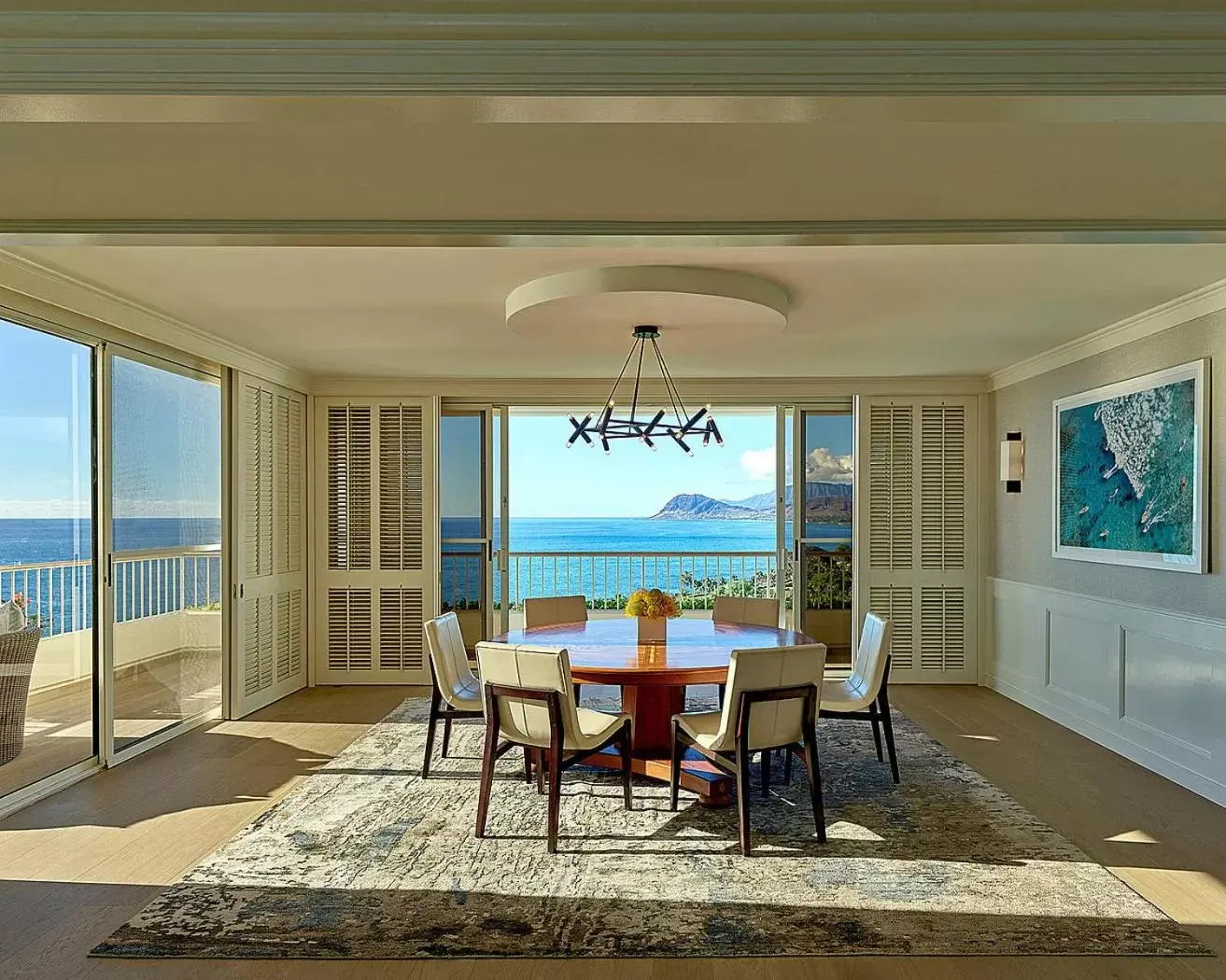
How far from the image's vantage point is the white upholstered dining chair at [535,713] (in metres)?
3.89

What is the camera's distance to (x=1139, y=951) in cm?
306

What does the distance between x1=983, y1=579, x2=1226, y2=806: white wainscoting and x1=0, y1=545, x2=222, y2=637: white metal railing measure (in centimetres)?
535

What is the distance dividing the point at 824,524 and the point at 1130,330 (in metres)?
3.14

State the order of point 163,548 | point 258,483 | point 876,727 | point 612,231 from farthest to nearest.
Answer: point 258,483, point 163,548, point 876,727, point 612,231

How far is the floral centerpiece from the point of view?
5.07 meters

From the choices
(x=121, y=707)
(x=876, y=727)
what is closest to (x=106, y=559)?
(x=121, y=707)

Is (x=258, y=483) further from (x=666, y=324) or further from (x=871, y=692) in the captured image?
(x=871, y=692)

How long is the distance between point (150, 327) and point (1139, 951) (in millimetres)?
5173

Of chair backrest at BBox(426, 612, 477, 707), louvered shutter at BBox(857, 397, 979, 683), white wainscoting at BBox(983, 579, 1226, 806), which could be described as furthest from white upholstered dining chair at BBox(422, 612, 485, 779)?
louvered shutter at BBox(857, 397, 979, 683)

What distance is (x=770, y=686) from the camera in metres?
3.95

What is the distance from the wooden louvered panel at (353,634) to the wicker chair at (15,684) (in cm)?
349

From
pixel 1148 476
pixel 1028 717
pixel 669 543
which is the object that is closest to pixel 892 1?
pixel 1148 476

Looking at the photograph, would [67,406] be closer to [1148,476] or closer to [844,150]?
[844,150]

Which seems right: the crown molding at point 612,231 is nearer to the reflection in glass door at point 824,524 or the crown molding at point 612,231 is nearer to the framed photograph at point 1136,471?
the framed photograph at point 1136,471
